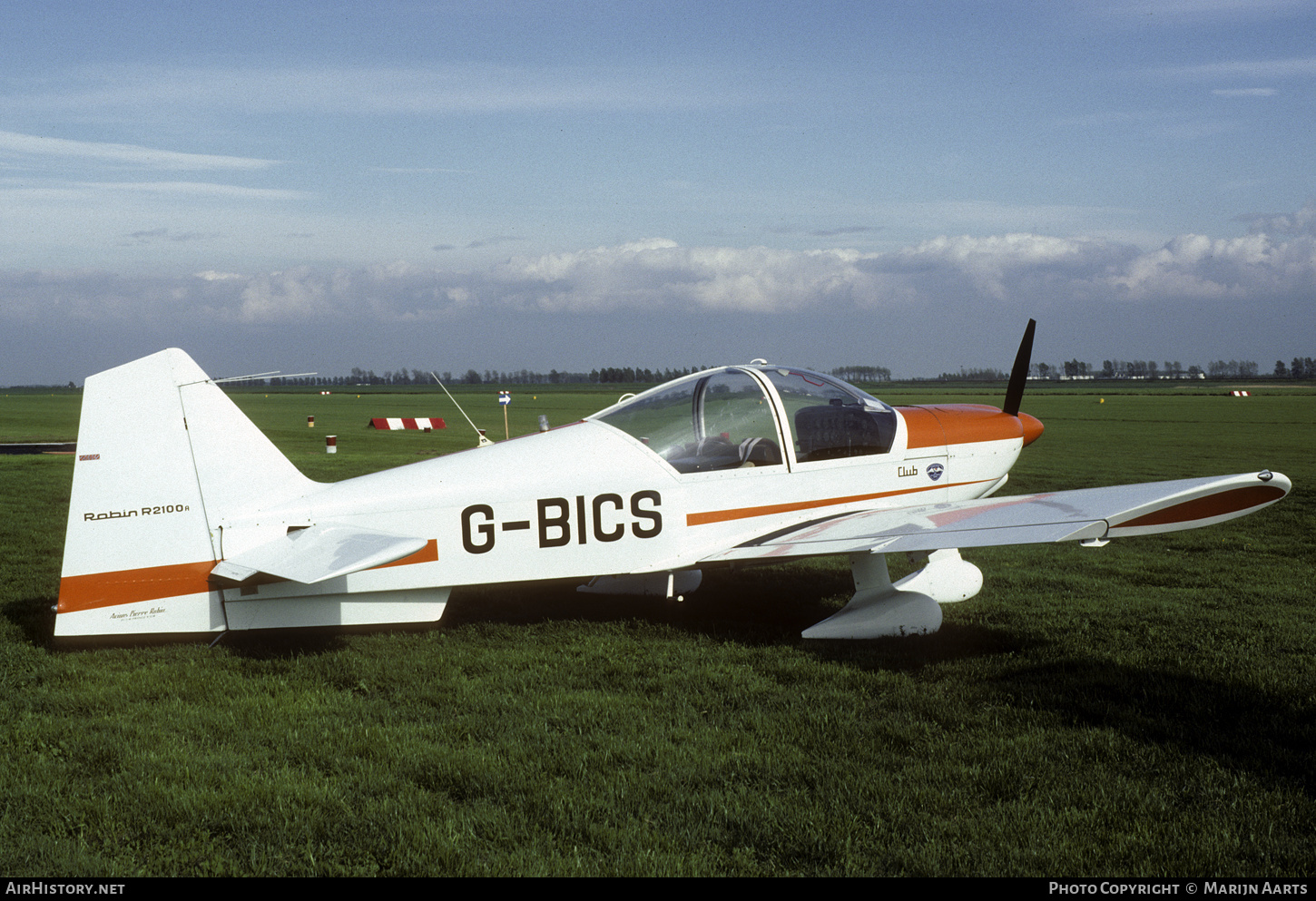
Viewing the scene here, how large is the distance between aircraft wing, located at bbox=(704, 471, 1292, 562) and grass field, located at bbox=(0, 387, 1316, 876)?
28.1 inches

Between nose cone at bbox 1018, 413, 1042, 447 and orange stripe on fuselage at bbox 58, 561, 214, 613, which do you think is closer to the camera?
orange stripe on fuselage at bbox 58, 561, 214, 613

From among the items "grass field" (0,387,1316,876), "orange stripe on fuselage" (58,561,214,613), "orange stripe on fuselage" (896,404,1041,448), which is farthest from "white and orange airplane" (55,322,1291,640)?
"grass field" (0,387,1316,876)

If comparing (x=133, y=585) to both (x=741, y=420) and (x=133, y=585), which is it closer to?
(x=133, y=585)

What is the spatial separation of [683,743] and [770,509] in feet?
7.62

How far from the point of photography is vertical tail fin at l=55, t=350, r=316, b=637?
5.22 meters

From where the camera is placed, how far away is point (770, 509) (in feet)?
20.8

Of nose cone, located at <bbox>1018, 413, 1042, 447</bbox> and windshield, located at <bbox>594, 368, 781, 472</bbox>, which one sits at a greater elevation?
windshield, located at <bbox>594, 368, 781, 472</bbox>

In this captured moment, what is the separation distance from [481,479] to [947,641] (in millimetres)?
3222

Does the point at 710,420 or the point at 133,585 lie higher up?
the point at 710,420

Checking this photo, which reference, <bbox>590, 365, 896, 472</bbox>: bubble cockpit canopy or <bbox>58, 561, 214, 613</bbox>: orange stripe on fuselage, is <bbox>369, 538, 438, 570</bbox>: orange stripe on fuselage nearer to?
<bbox>58, 561, 214, 613</bbox>: orange stripe on fuselage

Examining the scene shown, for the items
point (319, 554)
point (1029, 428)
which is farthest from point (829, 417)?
point (319, 554)
